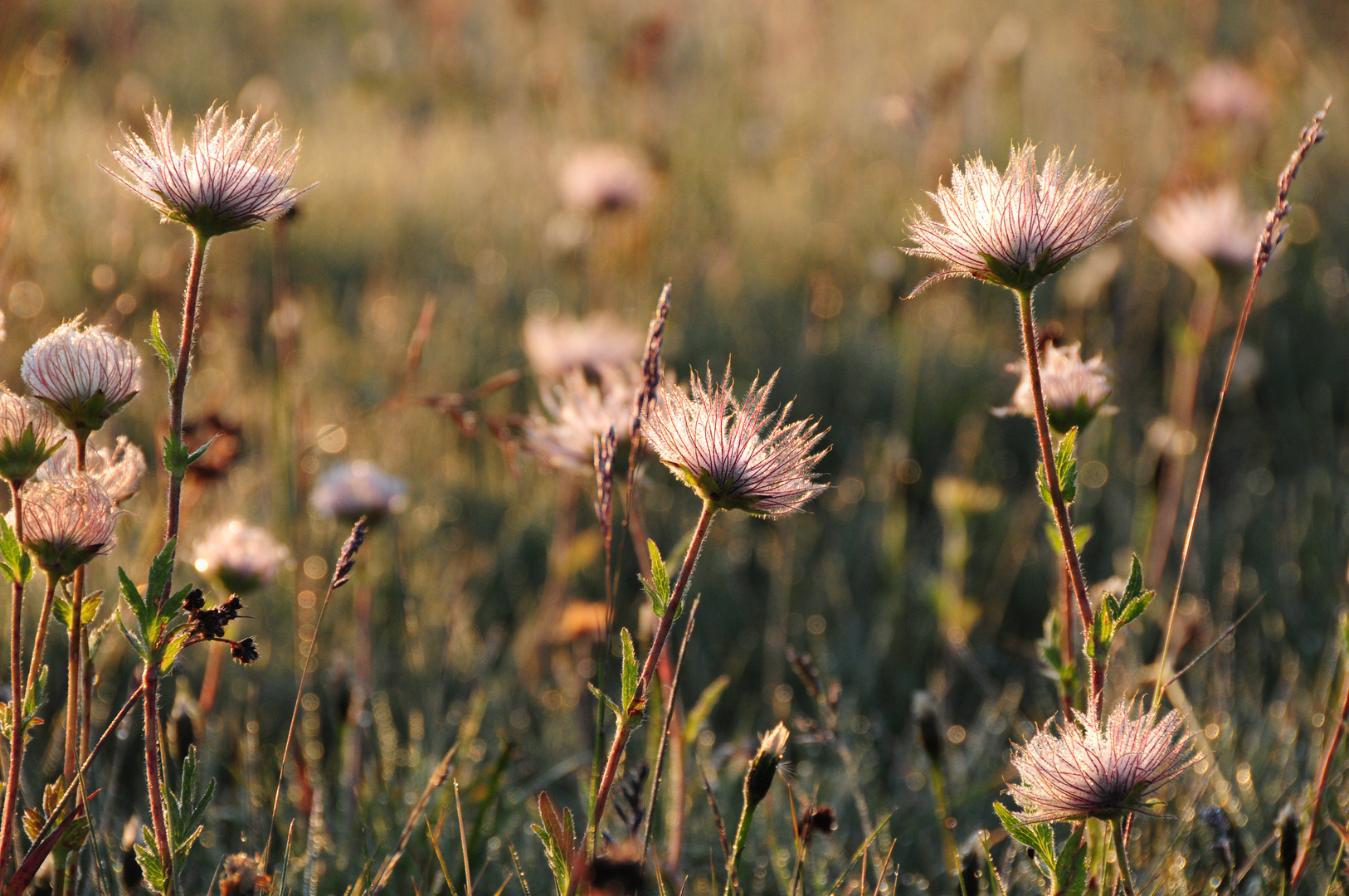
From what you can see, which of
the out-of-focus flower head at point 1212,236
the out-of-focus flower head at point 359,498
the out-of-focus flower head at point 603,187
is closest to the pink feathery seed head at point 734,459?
the out-of-focus flower head at point 359,498

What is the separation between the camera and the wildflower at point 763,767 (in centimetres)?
117

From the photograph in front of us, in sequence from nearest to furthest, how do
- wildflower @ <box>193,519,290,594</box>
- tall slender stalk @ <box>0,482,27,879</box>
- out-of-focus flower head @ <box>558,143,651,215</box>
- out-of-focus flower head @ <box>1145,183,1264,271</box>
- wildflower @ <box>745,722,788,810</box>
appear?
1. tall slender stalk @ <box>0,482,27,879</box>
2. wildflower @ <box>745,722,788,810</box>
3. wildflower @ <box>193,519,290,594</box>
4. out-of-focus flower head @ <box>1145,183,1264,271</box>
5. out-of-focus flower head @ <box>558,143,651,215</box>

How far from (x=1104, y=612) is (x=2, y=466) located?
1.16 m

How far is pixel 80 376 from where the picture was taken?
1.10 m

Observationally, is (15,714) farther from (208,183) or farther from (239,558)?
(239,558)

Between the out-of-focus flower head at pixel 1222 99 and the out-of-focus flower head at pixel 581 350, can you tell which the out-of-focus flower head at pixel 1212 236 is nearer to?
the out-of-focus flower head at pixel 581 350

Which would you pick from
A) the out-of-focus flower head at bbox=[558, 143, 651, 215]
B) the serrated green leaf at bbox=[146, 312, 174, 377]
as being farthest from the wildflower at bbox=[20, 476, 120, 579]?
the out-of-focus flower head at bbox=[558, 143, 651, 215]

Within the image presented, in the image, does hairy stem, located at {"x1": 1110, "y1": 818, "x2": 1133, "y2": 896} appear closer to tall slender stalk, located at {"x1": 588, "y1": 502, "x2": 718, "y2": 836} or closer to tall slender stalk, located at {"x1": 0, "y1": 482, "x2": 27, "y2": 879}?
tall slender stalk, located at {"x1": 588, "y1": 502, "x2": 718, "y2": 836}

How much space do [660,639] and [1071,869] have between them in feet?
1.82

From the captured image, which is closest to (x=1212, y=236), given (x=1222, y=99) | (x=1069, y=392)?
(x=1069, y=392)

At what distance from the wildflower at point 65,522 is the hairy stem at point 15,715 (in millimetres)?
13

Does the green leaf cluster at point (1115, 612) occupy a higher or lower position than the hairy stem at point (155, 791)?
higher

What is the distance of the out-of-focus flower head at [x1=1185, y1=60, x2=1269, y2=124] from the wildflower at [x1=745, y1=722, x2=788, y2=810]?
12.5ft

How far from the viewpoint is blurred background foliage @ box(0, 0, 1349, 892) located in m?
2.22
